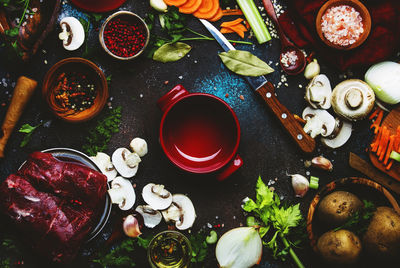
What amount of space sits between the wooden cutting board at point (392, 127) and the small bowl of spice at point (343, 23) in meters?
0.46

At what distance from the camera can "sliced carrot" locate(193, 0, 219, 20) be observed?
205cm

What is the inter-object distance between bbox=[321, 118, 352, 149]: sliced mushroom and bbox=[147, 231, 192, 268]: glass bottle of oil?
3.32 ft

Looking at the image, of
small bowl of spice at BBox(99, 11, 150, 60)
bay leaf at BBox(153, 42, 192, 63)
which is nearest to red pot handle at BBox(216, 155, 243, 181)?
bay leaf at BBox(153, 42, 192, 63)

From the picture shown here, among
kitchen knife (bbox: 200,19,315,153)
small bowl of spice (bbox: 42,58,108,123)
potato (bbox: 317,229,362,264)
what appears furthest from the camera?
kitchen knife (bbox: 200,19,315,153)

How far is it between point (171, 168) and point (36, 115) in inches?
33.7

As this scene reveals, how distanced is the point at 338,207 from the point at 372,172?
1.31 ft

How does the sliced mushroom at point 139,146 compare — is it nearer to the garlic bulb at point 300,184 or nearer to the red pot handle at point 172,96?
the red pot handle at point 172,96

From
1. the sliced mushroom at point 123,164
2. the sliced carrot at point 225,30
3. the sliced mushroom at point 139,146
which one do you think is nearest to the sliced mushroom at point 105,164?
the sliced mushroom at point 123,164

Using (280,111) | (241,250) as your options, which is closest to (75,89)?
(280,111)

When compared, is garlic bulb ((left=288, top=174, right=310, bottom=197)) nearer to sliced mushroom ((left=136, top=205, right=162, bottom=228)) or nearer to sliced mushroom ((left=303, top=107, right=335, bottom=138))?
sliced mushroom ((left=303, top=107, right=335, bottom=138))

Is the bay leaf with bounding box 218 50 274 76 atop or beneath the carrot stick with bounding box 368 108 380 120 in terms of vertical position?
atop

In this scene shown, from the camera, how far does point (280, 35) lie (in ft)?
6.83

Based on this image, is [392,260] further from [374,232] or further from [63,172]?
[63,172]

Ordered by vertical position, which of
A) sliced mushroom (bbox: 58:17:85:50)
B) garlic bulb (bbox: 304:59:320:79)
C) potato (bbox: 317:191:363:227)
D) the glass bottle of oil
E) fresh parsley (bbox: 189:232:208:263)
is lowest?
potato (bbox: 317:191:363:227)
